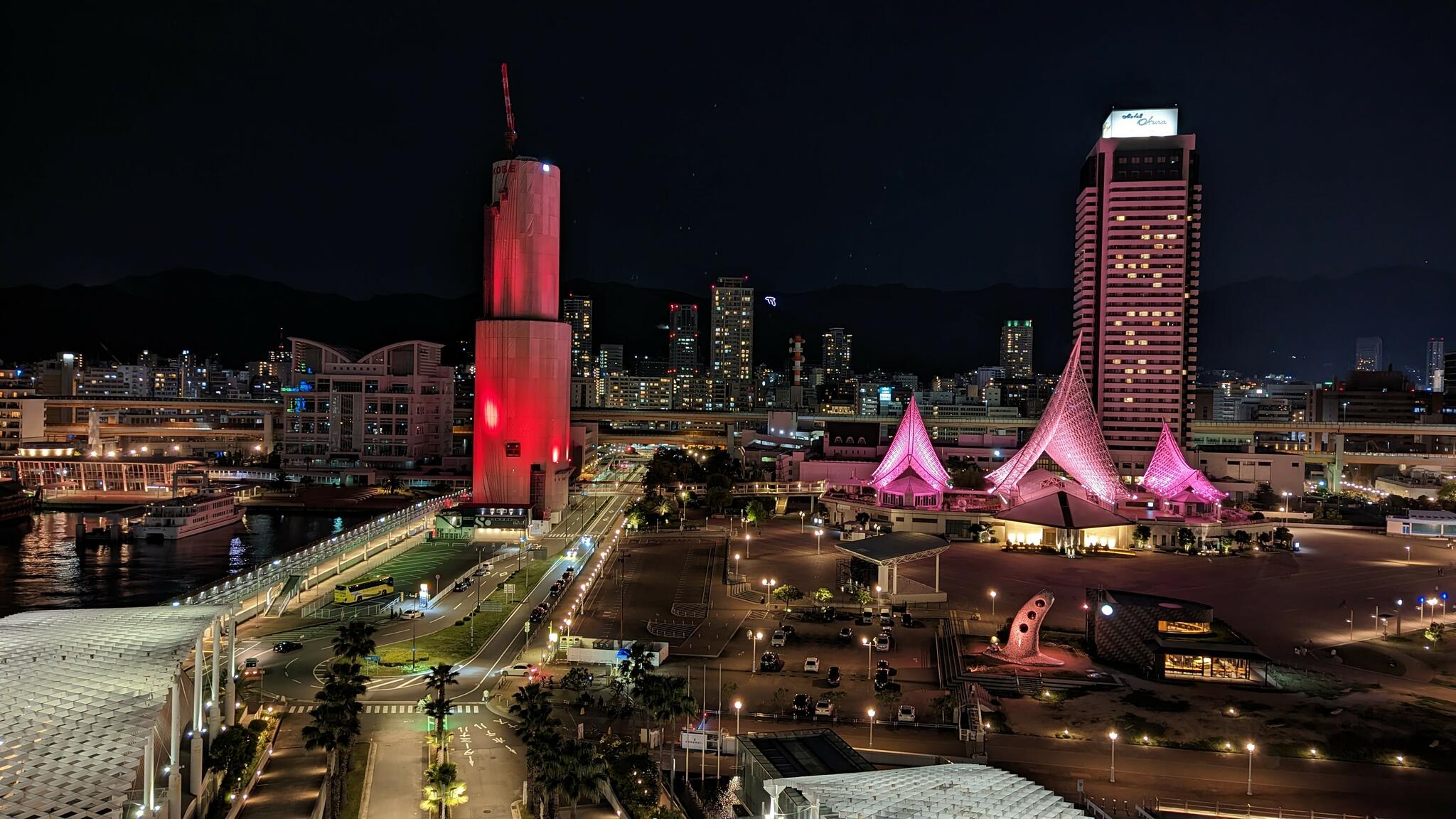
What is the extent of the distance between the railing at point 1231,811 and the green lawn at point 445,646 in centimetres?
1875

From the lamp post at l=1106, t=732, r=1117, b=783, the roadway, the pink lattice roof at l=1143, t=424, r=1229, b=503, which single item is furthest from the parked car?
the pink lattice roof at l=1143, t=424, r=1229, b=503

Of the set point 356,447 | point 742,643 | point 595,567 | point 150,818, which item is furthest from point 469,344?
point 150,818

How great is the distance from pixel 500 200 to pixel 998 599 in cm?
3599

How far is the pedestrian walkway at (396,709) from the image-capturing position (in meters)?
22.8

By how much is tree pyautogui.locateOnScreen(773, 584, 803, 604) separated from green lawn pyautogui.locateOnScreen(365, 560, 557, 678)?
9.89 meters

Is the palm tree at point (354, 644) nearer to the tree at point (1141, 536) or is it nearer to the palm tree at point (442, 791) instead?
the palm tree at point (442, 791)

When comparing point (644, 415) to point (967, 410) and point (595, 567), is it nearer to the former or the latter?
point (595, 567)

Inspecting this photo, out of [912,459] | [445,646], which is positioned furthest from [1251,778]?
[912,459]

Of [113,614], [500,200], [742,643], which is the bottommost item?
[742,643]

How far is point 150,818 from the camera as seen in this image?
14500mm

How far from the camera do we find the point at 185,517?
5503 centimetres

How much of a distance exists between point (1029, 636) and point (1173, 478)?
1166 inches

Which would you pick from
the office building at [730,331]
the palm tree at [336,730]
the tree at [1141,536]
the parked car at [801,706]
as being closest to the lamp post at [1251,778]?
the parked car at [801,706]

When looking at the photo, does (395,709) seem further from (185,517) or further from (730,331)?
(730,331)
